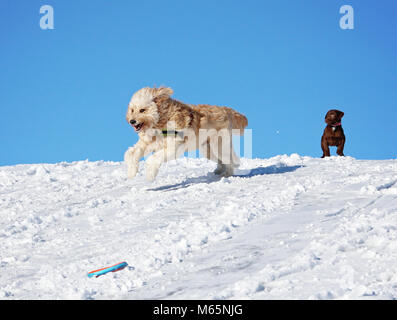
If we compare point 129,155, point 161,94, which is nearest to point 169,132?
point 161,94

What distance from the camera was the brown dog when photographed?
35.6 ft

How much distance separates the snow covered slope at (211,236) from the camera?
12.7 ft

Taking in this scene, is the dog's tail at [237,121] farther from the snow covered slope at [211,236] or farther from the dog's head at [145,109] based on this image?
the dog's head at [145,109]

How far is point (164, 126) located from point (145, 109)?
1.30ft

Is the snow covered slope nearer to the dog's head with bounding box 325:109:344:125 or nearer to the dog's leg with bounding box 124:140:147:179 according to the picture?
the dog's leg with bounding box 124:140:147:179

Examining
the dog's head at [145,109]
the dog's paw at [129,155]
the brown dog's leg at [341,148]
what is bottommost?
the brown dog's leg at [341,148]

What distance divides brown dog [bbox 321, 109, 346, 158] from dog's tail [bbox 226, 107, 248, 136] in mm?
2512

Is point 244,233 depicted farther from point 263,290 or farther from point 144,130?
point 144,130

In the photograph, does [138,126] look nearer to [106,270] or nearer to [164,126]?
[164,126]

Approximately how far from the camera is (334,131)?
10844mm

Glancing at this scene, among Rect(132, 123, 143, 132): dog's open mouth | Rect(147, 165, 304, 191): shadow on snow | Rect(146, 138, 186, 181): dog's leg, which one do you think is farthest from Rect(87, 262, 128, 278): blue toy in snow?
Rect(147, 165, 304, 191): shadow on snow

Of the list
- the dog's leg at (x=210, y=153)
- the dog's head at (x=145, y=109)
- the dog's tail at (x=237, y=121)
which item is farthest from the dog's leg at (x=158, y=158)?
the dog's tail at (x=237, y=121)

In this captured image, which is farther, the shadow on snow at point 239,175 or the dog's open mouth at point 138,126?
the shadow on snow at point 239,175
